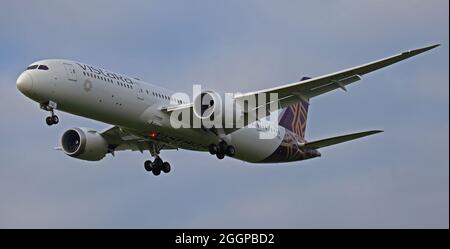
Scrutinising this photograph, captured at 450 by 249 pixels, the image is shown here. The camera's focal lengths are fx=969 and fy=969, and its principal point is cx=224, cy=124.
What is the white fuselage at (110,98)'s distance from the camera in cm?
4241

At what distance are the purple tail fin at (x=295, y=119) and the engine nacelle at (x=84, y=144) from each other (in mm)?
10591

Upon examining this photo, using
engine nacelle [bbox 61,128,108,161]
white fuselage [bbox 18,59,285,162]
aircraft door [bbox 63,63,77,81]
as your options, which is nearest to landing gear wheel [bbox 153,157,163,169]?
engine nacelle [bbox 61,128,108,161]

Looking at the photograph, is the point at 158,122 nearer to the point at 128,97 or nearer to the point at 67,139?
the point at 128,97

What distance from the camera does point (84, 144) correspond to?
4931cm

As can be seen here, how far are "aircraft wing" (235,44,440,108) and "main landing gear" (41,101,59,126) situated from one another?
8954 mm

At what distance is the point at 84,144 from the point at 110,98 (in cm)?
636

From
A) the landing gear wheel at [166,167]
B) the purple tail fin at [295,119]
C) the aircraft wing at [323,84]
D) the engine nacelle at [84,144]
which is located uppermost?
the purple tail fin at [295,119]

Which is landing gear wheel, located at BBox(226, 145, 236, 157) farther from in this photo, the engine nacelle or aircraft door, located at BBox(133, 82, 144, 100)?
the engine nacelle

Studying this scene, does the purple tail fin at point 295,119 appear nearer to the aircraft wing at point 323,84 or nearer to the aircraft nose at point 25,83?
the aircraft wing at point 323,84

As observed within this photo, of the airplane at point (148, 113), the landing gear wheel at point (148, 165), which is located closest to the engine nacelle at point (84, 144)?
the airplane at point (148, 113)

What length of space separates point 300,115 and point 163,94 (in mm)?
12702

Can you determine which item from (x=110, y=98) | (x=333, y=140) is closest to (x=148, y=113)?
(x=110, y=98)

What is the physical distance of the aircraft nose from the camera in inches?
1660

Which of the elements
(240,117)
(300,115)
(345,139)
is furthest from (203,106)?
(300,115)
